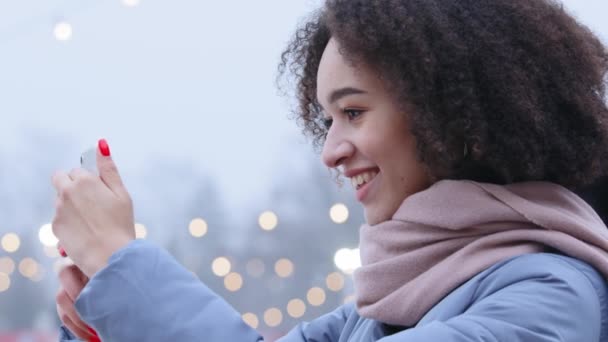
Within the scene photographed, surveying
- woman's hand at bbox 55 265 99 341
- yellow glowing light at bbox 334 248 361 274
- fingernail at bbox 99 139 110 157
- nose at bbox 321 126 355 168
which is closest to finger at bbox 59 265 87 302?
woman's hand at bbox 55 265 99 341

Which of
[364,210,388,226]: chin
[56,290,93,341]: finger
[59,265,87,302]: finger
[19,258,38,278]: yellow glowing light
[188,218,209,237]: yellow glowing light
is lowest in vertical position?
[56,290,93,341]: finger

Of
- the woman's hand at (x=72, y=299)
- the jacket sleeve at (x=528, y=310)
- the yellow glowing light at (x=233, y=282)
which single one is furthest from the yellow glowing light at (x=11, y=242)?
the jacket sleeve at (x=528, y=310)

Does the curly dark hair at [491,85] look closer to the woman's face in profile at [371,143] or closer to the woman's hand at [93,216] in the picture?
the woman's face in profile at [371,143]

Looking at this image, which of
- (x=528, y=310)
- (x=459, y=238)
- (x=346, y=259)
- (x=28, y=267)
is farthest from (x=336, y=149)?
(x=28, y=267)

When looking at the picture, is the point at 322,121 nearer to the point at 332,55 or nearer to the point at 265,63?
the point at 332,55

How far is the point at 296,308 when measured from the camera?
2660mm

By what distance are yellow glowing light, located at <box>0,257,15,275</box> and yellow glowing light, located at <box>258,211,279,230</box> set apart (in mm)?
731

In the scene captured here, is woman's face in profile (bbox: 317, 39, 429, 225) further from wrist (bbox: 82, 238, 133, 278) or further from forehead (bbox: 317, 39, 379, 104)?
wrist (bbox: 82, 238, 133, 278)

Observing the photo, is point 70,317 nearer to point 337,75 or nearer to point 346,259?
point 337,75

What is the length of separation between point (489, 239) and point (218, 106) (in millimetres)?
2119

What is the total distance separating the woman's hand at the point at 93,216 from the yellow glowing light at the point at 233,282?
193cm

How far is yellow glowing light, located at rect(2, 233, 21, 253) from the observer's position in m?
2.68

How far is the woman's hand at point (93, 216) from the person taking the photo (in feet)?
2.36

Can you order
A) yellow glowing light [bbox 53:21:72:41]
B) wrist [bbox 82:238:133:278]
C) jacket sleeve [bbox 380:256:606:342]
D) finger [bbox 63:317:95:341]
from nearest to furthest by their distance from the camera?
jacket sleeve [bbox 380:256:606:342]
wrist [bbox 82:238:133:278]
finger [bbox 63:317:95:341]
yellow glowing light [bbox 53:21:72:41]
